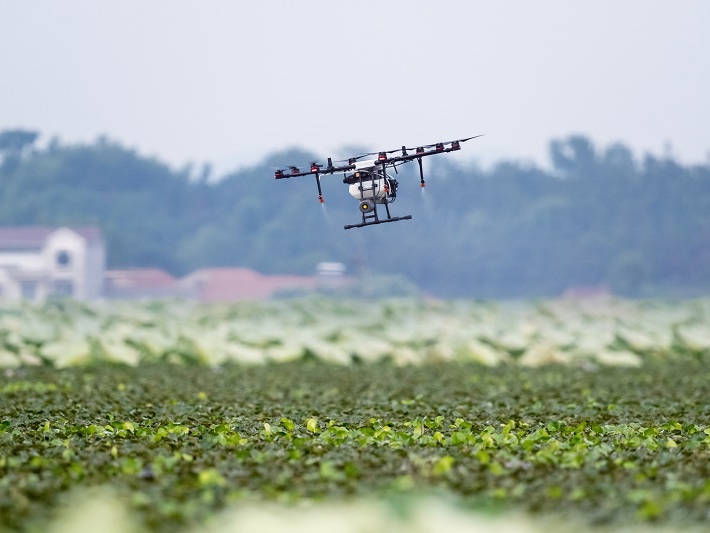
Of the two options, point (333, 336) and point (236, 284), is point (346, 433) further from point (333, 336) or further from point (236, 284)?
point (236, 284)

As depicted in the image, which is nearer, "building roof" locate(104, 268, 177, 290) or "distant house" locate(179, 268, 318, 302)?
"distant house" locate(179, 268, 318, 302)

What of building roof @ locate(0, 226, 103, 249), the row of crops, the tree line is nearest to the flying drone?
the row of crops

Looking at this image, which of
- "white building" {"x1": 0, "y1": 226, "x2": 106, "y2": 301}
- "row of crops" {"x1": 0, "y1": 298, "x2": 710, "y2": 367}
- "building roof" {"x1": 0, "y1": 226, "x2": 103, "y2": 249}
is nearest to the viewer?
"row of crops" {"x1": 0, "y1": 298, "x2": 710, "y2": 367}

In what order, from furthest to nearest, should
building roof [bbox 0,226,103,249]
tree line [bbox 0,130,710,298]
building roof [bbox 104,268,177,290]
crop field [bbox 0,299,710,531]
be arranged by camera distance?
1. building roof [bbox 0,226,103,249]
2. building roof [bbox 104,268,177,290]
3. tree line [bbox 0,130,710,298]
4. crop field [bbox 0,299,710,531]

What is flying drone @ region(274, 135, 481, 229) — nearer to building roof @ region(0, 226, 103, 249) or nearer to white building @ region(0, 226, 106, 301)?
white building @ region(0, 226, 106, 301)

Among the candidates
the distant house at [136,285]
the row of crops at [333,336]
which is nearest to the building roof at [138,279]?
the distant house at [136,285]

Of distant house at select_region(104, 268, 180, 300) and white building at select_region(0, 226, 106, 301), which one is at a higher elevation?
white building at select_region(0, 226, 106, 301)

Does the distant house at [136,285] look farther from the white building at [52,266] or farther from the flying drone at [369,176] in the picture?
the flying drone at [369,176]

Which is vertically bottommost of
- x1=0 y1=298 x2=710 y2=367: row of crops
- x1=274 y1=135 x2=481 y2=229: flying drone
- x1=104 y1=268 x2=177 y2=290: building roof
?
x1=0 y1=298 x2=710 y2=367: row of crops
